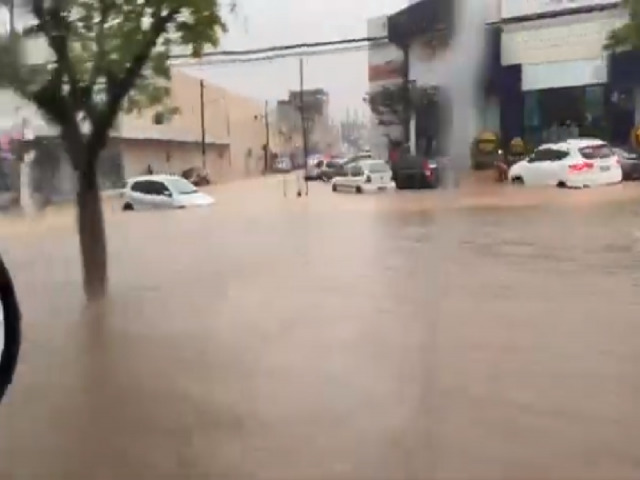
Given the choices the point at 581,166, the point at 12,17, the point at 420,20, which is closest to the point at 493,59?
the point at 420,20

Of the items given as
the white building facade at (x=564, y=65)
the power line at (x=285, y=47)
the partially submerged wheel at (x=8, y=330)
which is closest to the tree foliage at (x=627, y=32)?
the white building facade at (x=564, y=65)

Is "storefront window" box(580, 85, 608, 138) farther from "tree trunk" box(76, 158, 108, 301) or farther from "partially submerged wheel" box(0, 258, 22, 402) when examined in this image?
"partially submerged wheel" box(0, 258, 22, 402)

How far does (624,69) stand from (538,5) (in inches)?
10.4

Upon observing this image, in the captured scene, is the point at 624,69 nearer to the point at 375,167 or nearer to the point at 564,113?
the point at 564,113

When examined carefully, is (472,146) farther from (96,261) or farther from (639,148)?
(96,261)

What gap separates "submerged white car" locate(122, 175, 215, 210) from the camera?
Answer: 1.74 metres

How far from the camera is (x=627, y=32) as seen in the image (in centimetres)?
161

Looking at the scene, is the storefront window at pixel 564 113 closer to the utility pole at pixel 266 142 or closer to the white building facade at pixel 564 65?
the white building facade at pixel 564 65

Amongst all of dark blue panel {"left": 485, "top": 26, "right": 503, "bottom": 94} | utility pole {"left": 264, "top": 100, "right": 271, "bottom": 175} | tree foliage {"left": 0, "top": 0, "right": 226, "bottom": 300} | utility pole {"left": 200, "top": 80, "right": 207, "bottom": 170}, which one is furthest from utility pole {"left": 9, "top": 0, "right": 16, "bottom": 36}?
dark blue panel {"left": 485, "top": 26, "right": 503, "bottom": 94}

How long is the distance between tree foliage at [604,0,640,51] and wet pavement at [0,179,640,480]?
31 centimetres

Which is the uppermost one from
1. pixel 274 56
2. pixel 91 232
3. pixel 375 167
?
pixel 274 56

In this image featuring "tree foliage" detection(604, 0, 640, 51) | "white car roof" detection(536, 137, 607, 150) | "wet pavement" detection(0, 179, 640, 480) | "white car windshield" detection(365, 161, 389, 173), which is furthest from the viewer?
"white car windshield" detection(365, 161, 389, 173)

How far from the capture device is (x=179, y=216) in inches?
73.4

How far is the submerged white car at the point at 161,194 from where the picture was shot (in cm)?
174
